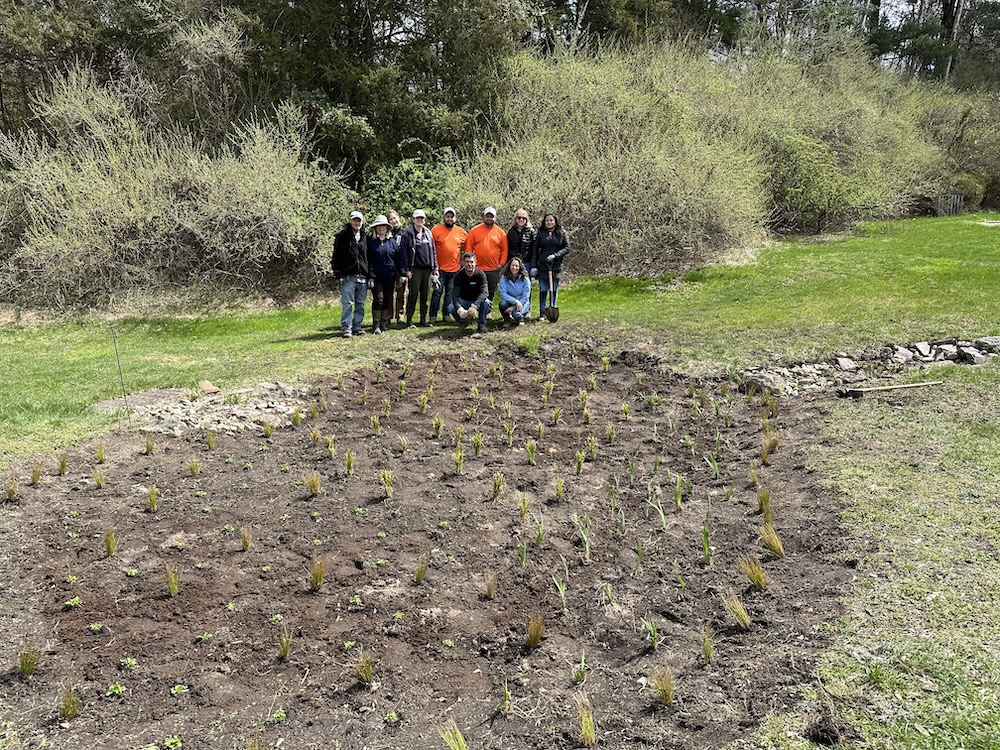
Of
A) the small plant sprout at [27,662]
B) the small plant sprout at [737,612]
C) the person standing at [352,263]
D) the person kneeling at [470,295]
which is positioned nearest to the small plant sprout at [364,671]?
→ the small plant sprout at [27,662]

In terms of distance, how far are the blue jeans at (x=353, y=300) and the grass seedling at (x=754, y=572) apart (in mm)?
7597

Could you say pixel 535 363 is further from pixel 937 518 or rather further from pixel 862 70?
pixel 862 70

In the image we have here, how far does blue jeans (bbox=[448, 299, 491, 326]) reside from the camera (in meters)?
10.4

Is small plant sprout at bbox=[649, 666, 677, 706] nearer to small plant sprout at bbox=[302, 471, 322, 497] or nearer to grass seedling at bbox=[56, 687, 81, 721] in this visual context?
grass seedling at bbox=[56, 687, 81, 721]

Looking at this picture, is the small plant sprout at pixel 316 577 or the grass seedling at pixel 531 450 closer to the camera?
the small plant sprout at pixel 316 577

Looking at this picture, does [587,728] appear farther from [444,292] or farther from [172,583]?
[444,292]

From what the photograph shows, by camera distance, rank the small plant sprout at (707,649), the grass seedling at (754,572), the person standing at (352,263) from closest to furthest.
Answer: the small plant sprout at (707,649) < the grass seedling at (754,572) < the person standing at (352,263)

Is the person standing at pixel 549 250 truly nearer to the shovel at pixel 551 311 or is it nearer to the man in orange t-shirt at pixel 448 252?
the shovel at pixel 551 311

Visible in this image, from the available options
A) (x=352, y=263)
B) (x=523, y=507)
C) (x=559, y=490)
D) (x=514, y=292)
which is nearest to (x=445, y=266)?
(x=514, y=292)

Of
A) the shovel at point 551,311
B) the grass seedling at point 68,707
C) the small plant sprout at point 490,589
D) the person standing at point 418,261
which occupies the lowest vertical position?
the small plant sprout at point 490,589

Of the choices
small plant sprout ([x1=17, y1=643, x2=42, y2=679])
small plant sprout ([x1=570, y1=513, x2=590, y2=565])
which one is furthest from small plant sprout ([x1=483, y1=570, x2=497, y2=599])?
small plant sprout ([x1=17, y1=643, x2=42, y2=679])

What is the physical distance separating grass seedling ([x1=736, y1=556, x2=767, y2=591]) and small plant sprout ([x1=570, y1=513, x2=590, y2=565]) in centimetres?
97

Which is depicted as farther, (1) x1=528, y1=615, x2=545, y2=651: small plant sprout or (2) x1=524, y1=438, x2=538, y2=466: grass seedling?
(2) x1=524, y1=438, x2=538, y2=466: grass seedling

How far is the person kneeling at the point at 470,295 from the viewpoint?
10.4 metres
